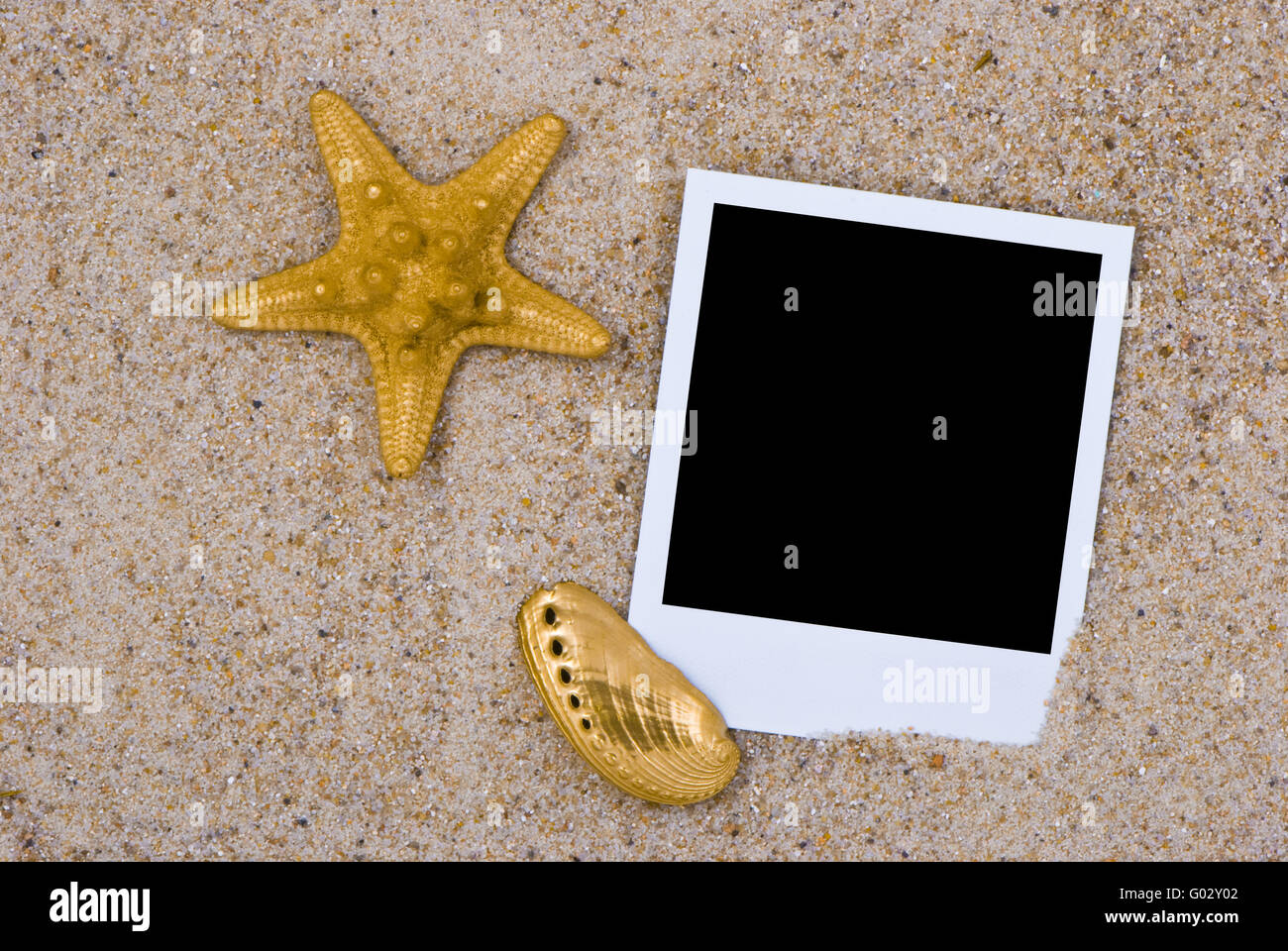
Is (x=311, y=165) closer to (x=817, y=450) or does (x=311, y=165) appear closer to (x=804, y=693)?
(x=817, y=450)

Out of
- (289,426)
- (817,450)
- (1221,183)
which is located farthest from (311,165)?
(1221,183)

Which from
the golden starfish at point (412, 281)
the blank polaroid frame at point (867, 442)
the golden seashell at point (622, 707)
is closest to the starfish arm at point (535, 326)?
the golden starfish at point (412, 281)

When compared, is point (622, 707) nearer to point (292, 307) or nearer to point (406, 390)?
point (406, 390)

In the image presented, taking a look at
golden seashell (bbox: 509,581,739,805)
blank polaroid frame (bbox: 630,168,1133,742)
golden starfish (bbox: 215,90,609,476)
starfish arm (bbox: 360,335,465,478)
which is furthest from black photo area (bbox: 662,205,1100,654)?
starfish arm (bbox: 360,335,465,478)

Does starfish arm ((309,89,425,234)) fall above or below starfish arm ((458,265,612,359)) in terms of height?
above

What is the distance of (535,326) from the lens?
114cm

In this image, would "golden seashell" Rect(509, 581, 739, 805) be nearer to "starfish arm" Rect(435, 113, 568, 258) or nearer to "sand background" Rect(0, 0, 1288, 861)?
"sand background" Rect(0, 0, 1288, 861)

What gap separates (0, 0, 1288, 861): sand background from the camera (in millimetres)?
1211

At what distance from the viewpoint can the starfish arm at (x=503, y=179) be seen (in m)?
1.14

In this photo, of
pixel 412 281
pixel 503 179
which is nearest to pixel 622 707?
pixel 412 281

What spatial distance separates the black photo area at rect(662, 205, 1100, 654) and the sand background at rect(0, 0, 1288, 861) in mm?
58

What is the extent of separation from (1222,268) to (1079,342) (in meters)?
0.26

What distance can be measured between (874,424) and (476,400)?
62cm
